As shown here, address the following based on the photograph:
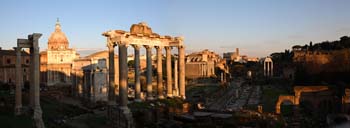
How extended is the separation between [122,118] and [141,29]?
24.0ft

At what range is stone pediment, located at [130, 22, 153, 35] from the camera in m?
24.5

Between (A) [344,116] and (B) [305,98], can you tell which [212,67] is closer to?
(B) [305,98]

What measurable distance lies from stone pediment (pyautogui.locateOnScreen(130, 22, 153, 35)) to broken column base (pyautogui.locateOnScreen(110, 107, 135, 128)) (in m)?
6.07

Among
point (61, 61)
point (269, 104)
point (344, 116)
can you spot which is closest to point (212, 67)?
point (61, 61)

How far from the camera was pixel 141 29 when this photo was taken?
25031 millimetres

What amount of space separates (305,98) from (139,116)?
22911 mm

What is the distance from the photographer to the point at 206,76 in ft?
276

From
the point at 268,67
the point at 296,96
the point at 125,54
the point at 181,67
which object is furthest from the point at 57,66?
the point at 268,67

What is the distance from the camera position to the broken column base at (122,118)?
20.5 meters

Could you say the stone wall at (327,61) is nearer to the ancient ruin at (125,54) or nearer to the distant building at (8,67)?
the ancient ruin at (125,54)

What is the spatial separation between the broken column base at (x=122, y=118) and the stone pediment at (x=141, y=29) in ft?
19.9

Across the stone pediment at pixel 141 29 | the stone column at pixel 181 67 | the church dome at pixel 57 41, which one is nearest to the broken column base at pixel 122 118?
the stone pediment at pixel 141 29

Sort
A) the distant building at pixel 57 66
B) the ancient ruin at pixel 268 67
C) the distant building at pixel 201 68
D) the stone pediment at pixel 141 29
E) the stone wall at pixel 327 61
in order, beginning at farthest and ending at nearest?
1. the distant building at pixel 201 68
2. the ancient ruin at pixel 268 67
3. the stone wall at pixel 327 61
4. the distant building at pixel 57 66
5. the stone pediment at pixel 141 29

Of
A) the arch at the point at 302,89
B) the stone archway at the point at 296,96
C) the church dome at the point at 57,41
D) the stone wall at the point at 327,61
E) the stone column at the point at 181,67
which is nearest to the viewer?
the stone column at the point at 181,67
